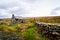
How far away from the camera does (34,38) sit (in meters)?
21.0

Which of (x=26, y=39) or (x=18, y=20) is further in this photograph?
(x=18, y=20)

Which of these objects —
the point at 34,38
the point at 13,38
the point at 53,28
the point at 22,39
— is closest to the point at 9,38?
the point at 13,38

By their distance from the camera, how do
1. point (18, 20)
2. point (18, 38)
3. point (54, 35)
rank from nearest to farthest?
A: point (54, 35) < point (18, 38) < point (18, 20)

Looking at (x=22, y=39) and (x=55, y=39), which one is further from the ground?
(x=55, y=39)

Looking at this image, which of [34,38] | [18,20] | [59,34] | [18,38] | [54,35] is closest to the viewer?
Result: [59,34]

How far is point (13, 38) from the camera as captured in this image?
2338 centimetres

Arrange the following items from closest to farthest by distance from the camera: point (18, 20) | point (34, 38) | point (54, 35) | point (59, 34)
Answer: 1. point (59, 34)
2. point (54, 35)
3. point (34, 38)
4. point (18, 20)

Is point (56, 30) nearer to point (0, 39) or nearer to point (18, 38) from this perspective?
point (18, 38)

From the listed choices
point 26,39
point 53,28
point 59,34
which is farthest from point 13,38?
point 59,34

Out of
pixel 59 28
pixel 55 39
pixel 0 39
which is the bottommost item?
pixel 0 39

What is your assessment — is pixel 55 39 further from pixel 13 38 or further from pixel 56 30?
pixel 13 38

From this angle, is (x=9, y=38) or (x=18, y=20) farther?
(x=18, y=20)

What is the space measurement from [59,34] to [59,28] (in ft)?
1.86

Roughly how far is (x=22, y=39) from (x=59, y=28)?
8.95 m
